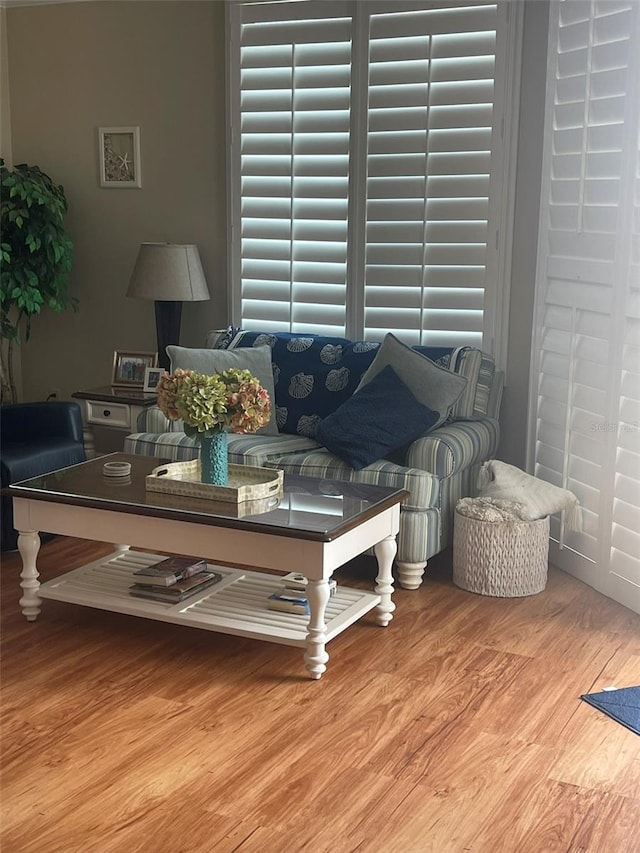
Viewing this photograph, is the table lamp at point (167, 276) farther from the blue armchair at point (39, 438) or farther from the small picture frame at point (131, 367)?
the blue armchair at point (39, 438)

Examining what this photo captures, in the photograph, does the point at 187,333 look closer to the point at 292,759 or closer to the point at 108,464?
the point at 108,464

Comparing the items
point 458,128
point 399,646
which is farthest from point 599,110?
point 399,646

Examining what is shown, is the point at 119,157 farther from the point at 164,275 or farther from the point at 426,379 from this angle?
the point at 426,379

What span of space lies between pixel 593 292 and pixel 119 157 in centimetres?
276

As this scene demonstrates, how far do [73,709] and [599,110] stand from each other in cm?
286

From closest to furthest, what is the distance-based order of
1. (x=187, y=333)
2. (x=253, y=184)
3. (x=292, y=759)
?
(x=292, y=759)
(x=253, y=184)
(x=187, y=333)

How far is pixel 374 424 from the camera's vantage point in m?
4.14

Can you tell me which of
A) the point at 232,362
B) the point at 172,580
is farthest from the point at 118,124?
the point at 172,580

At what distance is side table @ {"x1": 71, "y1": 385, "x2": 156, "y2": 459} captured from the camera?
4.94 m

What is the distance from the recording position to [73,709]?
10.1 feet

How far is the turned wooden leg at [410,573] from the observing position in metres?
4.09

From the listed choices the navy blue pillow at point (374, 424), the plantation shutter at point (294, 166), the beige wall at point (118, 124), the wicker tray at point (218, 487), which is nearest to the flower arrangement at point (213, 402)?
the wicker tray at point (218, 487)

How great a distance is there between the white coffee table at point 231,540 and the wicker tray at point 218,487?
0.04m

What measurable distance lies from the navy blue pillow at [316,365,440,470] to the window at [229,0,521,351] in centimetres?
70
